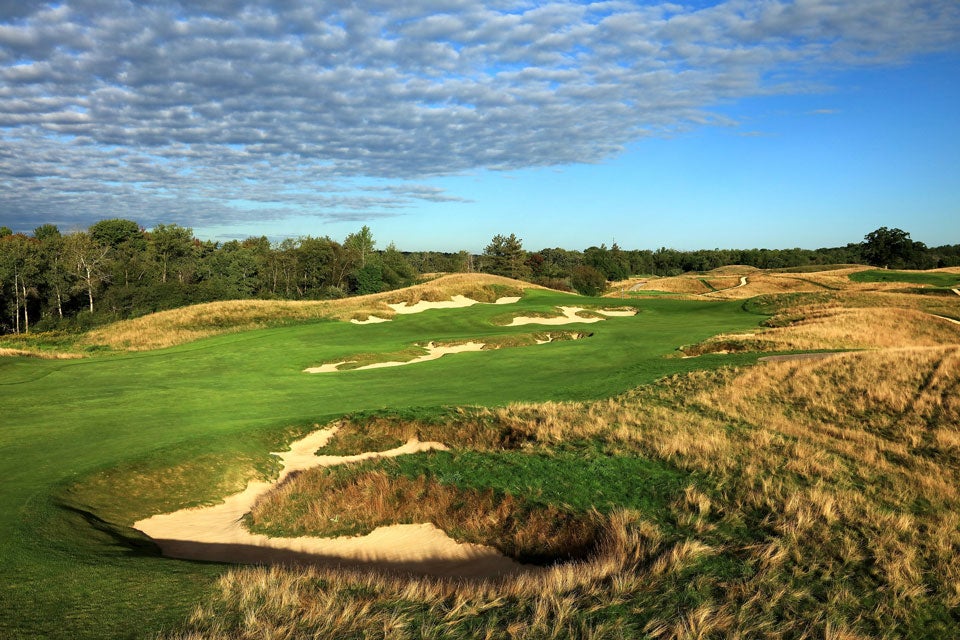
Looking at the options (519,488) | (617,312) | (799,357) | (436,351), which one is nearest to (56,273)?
(436,351)

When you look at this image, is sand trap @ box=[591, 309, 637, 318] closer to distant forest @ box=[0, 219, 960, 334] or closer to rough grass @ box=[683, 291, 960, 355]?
rough grass @ box=[683, 291, 960, 355]

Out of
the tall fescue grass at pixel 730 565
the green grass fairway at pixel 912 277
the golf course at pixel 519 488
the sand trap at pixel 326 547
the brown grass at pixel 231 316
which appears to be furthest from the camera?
the green grass fairway at pixel 912 277

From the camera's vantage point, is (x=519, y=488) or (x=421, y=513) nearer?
(x=519, y=488)

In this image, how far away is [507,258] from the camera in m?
120

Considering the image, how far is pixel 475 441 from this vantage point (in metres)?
13.3

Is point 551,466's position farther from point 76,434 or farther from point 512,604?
point 76,434

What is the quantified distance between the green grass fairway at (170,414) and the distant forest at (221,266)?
53.7 meters

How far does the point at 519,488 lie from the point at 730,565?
3764 millimetres

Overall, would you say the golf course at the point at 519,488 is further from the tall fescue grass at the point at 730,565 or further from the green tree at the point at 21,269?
the green tree at the point at 21,269

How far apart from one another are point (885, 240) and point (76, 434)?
129085 mm

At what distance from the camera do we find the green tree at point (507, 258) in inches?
4648

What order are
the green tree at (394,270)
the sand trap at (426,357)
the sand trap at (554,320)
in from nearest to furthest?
the sand trap at (426,357) → the sand trap at (554,320) → the green tree at (394,270)

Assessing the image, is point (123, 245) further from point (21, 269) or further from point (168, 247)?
point (21, 269)

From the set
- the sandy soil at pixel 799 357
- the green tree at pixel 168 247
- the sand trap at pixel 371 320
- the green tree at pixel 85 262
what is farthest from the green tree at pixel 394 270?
the sandy soil at pixel 799 357
